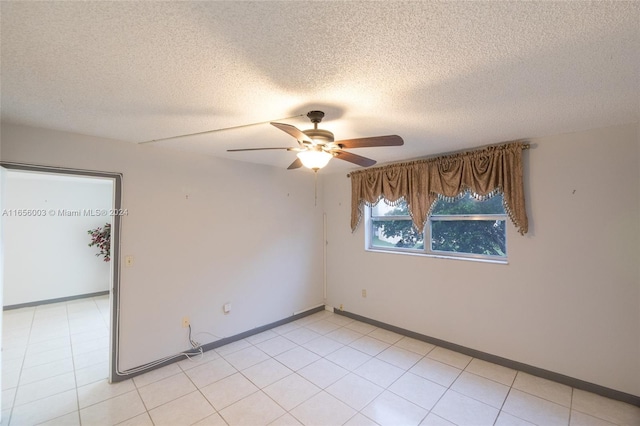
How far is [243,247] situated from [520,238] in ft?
10.5

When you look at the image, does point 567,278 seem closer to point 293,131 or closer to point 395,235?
point 395,235

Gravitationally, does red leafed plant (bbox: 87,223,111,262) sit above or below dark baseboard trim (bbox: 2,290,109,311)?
above

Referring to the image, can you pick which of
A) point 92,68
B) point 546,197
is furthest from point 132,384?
point 546,197

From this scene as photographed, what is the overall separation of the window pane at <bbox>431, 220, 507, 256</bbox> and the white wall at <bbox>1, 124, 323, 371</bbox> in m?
1.97

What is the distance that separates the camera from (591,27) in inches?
43.6

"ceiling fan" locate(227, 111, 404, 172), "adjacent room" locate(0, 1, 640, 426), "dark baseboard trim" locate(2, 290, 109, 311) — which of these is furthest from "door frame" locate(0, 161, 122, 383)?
"dark baseboard trim" locate(2, 290, 109, 311)

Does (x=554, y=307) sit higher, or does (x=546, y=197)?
(x=546, y=197)

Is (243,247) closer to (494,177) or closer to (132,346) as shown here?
(132,346)

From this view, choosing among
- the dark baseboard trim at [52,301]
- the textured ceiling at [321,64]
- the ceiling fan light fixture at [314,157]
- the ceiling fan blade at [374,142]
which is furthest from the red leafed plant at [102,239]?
the ceiling fan blade at [374,142]

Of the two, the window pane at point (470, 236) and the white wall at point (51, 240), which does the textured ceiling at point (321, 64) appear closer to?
the window pane at point (470, 236)

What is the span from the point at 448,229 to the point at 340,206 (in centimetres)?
165

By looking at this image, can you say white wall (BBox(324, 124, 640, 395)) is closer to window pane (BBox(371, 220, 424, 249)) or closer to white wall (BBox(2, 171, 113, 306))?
window pane (BBox(371, 220, 424, 249))

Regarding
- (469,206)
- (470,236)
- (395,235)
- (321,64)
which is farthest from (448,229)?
(321,64)

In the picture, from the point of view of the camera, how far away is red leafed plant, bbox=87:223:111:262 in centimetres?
518
